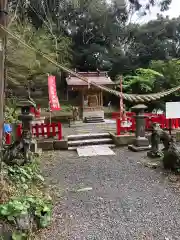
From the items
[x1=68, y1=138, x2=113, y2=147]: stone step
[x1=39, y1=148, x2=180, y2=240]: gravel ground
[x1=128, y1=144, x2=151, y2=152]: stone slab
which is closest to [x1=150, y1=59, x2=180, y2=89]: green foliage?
[x1=68, y1=138, x2=113, y2=147]: stone step

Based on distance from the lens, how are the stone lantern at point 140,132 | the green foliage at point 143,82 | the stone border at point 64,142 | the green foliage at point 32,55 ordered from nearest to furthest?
the stone lantern at point 140,132
the stone border at point 64,142
the green foliage at point 32,55
the green foliage at point 143,82

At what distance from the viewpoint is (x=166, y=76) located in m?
17.7

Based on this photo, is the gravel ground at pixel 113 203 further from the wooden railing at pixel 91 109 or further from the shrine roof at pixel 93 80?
the wooden railing at pixel 91 109

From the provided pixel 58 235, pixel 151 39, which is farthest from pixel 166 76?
pixel 58 235

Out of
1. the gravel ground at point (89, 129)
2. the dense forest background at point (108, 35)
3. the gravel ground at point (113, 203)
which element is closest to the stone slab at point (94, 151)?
the gravel ground at point (113, 203)

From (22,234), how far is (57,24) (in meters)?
19.9

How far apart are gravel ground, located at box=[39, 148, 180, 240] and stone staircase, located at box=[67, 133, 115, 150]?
7.68ft

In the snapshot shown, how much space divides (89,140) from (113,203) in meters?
5.22

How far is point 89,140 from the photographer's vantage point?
917cm

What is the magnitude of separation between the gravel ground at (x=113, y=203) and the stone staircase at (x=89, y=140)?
2.34m

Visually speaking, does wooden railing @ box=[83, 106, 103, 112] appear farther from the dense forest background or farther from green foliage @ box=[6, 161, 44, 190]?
green foliage @ box=[6, 161, 44, 190]

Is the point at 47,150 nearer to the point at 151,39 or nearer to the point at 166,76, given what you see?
the point at 166,76

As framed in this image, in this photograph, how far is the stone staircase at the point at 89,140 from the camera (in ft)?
29.0

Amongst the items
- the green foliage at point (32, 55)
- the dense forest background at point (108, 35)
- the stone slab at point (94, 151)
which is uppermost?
the dense forest background at point (108, 35)
